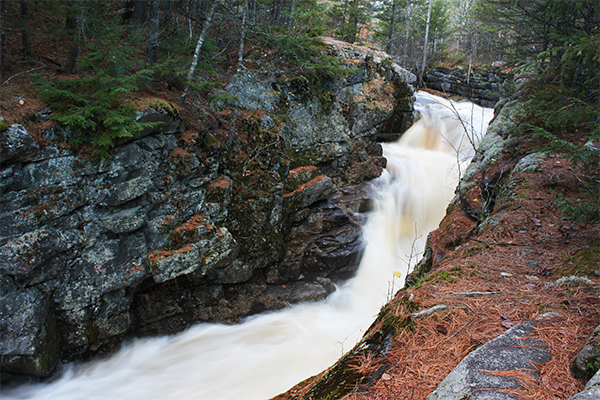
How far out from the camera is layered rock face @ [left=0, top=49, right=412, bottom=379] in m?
5.42

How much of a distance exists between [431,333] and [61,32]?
26.4 feet

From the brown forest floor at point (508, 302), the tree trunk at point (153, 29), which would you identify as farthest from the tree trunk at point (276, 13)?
the brown forest floor at point (508, 302)

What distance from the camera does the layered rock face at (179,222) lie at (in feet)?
17.8

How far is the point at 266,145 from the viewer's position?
28.9ft

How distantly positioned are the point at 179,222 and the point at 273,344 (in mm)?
3351

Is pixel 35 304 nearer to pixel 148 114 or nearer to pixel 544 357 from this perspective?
pixel 148 114

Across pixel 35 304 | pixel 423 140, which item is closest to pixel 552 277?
pixel 35 304

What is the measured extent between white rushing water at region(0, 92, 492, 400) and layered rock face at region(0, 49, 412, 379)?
0.40 metres

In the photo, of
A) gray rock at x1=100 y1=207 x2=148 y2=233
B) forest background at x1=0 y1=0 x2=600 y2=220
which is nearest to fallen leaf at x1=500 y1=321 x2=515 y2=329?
forest background at x1=0 y1=0 x2=600 y2=220

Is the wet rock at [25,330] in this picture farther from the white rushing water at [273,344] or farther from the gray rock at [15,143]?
the gray rock at [15,143]

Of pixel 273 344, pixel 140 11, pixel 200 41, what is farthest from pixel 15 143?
pixel 140 11

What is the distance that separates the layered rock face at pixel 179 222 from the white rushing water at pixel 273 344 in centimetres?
40

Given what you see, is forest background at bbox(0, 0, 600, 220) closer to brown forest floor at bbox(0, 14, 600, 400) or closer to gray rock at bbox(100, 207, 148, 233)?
brown forest floor at bbox(0, 14, 600, 400)

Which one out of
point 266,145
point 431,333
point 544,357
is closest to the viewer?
point 544,357
